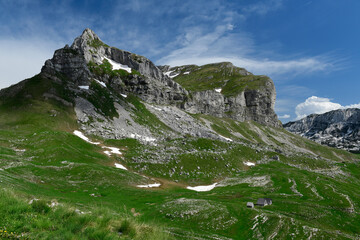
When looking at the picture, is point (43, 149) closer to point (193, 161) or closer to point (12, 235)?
point (193, 161)

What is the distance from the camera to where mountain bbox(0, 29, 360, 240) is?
1203 centimetres

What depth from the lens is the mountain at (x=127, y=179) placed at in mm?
12031

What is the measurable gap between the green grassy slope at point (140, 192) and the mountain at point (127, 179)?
125mm

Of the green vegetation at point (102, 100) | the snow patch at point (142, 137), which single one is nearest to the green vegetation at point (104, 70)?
the green vegetation at point (102, 100)

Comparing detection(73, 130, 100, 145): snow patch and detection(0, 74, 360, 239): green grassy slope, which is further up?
detection(73, 130, 100, 145): snow patch

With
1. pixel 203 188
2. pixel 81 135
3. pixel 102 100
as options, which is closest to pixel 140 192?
pixel 203 188

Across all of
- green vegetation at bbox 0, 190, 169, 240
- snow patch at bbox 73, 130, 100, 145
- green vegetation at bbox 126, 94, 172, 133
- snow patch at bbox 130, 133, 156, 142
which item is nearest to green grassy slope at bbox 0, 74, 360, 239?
green vegetation at bbox 0, 190, 169, 240

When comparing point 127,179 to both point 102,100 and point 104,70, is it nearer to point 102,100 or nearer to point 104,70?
point 102,100

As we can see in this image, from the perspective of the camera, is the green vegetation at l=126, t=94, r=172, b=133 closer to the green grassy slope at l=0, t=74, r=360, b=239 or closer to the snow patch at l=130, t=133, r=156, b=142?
the snow patch at l=130, t=133, r=156, b=142

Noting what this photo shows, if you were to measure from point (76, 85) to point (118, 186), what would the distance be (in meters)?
100

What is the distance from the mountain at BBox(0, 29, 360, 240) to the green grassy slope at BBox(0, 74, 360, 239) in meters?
0.13

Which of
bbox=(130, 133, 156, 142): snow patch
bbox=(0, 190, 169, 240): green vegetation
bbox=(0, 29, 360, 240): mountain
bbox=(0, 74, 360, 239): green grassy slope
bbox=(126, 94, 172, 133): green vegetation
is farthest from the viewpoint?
bbox=(126, 94, 172, 133): green vegetation

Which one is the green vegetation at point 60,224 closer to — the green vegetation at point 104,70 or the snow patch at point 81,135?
the snow patch at point 81,135

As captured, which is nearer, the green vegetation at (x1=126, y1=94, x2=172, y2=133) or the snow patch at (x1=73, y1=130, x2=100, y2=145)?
the snow patch at (x1=73, y1=130, x2=100, y2=145)
